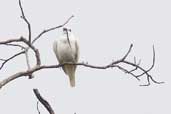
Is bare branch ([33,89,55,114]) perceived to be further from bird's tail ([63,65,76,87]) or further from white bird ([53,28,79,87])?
bird's tail ([63,65,76,87])

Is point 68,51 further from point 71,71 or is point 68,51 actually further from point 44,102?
point 44,102

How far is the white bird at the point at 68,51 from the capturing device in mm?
10016

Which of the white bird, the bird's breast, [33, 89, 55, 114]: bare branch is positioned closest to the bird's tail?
the white bird

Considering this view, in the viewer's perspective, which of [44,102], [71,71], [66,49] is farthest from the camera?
[71,71]

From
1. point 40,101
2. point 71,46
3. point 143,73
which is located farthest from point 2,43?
point 71,46

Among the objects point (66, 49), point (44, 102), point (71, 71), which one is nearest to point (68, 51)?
point (66, 49)

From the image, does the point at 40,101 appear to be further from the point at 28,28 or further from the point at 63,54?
the point at 63,54

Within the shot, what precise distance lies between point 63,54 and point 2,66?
295 cm

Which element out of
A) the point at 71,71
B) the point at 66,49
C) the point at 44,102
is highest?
the point at 66,49

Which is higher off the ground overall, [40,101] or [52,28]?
[52,28]

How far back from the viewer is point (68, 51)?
33.0ft

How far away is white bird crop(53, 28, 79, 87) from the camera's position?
1002cm

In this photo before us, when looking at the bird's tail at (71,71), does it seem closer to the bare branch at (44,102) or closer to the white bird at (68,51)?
the white bird at (68,51)

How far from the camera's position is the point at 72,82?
1023 centimetres
